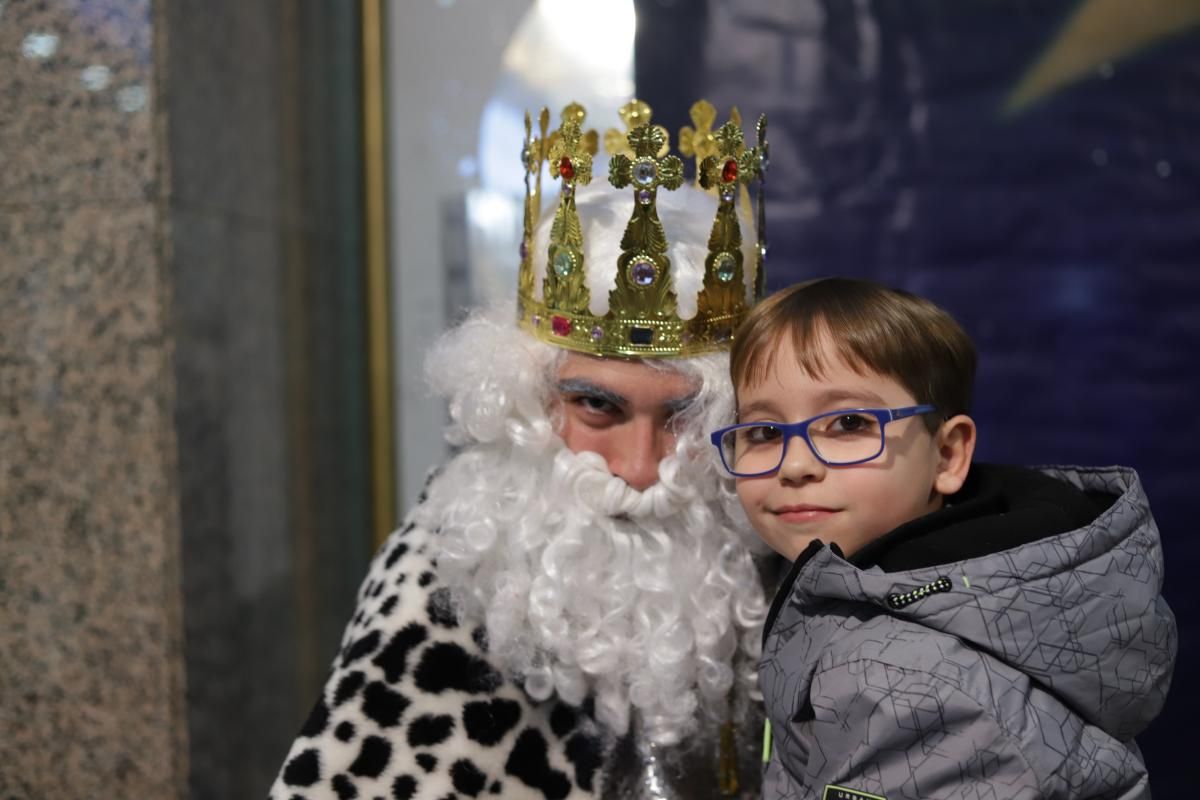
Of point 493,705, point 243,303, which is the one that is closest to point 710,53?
point 243,303

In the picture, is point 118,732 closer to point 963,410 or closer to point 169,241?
point 169,241

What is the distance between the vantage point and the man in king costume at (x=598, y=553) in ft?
5.89

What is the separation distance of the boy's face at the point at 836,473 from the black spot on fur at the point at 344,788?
0.83 m

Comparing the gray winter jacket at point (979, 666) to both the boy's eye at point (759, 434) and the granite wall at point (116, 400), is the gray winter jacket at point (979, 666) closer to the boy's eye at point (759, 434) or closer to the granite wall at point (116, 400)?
the boy's eye at point (759, 434)

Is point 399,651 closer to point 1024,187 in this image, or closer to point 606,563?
point 606,563

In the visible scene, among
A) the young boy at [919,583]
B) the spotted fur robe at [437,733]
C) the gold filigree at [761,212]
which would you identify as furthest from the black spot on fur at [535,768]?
the gold filigree at [761,212]

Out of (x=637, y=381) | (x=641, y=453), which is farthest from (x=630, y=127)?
(x=641, y=453)

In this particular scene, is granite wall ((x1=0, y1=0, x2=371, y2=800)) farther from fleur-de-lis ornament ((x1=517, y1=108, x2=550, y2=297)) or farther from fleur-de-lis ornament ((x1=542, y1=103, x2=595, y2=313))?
fleur-de-lis ornament ((x1=542, y1=103, x2=595, y2=313))

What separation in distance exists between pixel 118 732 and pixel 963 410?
2074 mm

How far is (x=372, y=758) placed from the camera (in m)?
1.66

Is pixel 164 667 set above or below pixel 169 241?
below

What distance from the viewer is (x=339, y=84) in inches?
122

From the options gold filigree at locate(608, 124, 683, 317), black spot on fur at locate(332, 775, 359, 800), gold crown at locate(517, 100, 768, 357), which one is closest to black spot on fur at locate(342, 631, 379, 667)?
black spot on fur at locate(332, 775, 359, 800)

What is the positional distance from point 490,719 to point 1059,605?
3.36ft
